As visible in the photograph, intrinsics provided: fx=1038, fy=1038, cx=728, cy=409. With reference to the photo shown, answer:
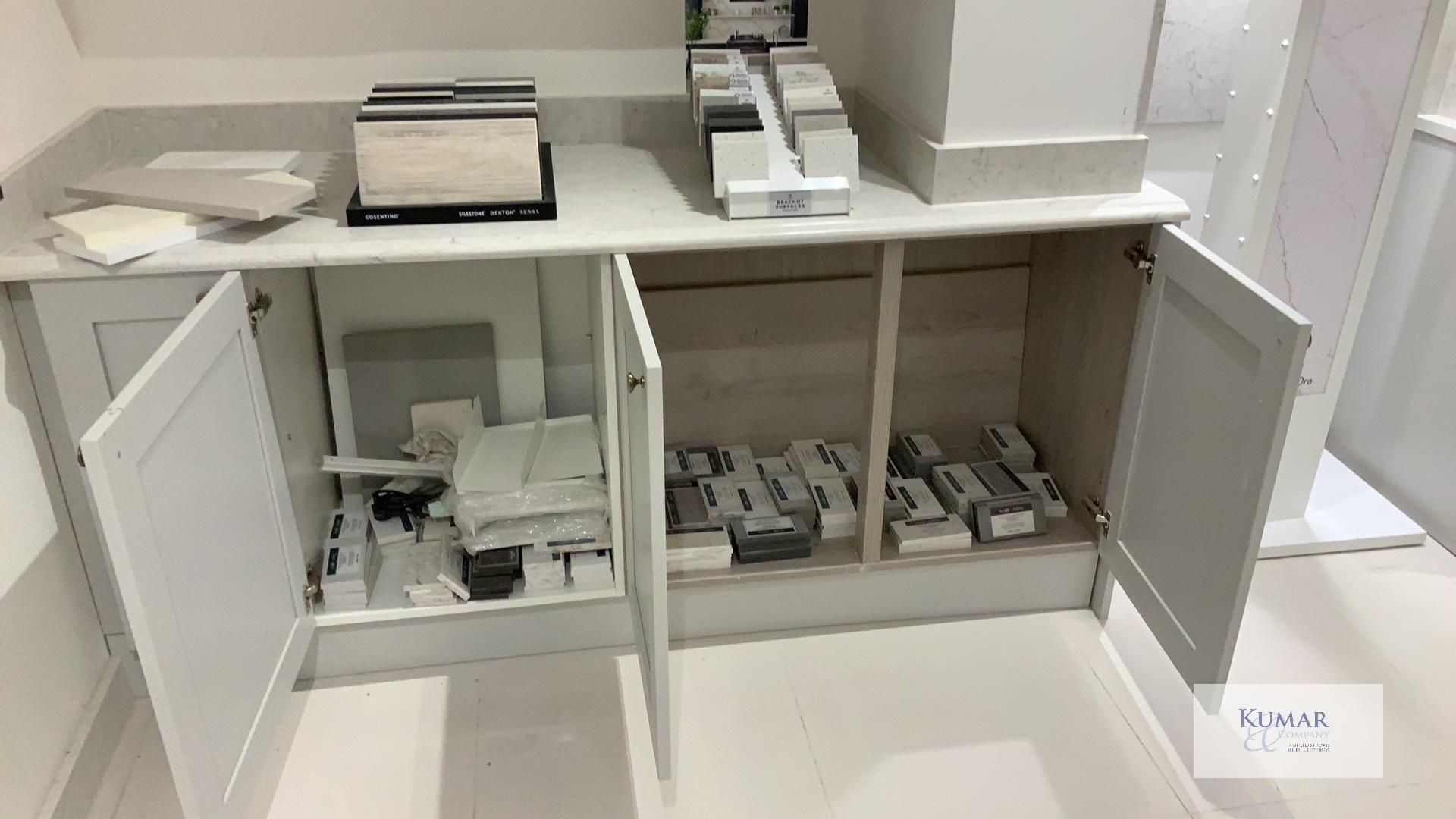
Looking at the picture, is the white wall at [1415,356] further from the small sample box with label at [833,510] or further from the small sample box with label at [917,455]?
the small sample box with label at [833,510]

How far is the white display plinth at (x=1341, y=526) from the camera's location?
2.25 m

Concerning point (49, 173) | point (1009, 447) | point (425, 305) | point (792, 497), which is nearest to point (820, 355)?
point (792, 497)

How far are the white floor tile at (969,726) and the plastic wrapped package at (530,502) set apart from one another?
47 cm

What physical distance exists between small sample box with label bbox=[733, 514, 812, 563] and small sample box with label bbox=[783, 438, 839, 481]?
196mm

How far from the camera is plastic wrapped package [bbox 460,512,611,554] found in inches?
73.7


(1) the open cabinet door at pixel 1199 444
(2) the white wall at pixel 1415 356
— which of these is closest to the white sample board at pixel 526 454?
(1) the open cabinet door at pixel 1199 444

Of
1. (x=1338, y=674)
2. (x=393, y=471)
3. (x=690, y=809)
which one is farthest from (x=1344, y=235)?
(x=393, y=471)

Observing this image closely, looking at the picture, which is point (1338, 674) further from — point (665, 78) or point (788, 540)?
point (665, 78)

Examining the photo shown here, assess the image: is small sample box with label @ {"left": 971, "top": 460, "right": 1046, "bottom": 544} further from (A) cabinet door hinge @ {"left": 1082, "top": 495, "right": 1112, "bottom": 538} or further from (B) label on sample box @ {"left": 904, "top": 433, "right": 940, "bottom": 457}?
(B) label on sample box @ {"left": 904, "top": 433, "right": 940, "bottom": 457}

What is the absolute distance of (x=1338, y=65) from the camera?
194 centimetres

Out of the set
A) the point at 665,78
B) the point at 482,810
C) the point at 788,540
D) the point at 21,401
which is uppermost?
the point at 665,78

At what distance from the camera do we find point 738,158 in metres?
1.66

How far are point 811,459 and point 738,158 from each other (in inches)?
30.6

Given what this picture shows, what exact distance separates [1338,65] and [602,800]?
1861 mm
